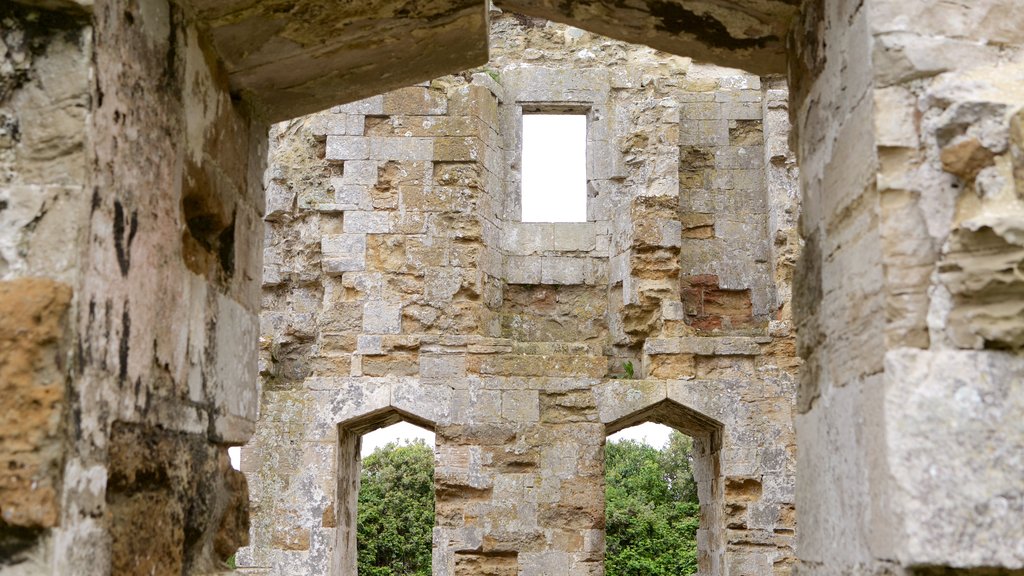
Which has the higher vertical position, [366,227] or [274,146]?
[274,146]

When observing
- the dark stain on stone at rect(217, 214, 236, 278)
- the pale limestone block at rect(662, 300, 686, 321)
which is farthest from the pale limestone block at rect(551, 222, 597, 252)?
the dark stain on stone at rect(217, 214, 236, 278)

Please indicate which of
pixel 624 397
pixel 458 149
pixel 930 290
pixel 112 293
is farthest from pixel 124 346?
pixel 458 149

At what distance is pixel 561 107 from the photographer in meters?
10.1

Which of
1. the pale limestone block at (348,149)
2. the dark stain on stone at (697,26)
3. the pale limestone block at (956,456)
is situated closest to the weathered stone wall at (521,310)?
the pale limestone block at (348,149)

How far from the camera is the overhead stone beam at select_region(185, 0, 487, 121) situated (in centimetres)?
301

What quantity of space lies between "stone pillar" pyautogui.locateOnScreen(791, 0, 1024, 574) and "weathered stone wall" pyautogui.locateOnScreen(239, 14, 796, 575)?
21.2 feet

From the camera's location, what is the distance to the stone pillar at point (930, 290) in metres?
2.05

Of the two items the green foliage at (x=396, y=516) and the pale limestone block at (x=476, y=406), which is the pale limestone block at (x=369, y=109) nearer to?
the pale limestone block at (x=476, y=406)

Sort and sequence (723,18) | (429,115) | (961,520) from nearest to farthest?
(961,520)
(723,18)
(429,115)

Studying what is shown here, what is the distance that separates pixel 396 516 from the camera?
57.0 ft

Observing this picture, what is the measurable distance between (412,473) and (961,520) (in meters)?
16.5

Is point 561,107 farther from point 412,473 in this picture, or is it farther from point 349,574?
point 412,473

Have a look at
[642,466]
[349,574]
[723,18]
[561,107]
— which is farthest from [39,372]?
[642,466]

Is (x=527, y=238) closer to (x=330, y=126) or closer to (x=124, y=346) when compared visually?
(x=330, y=126)
